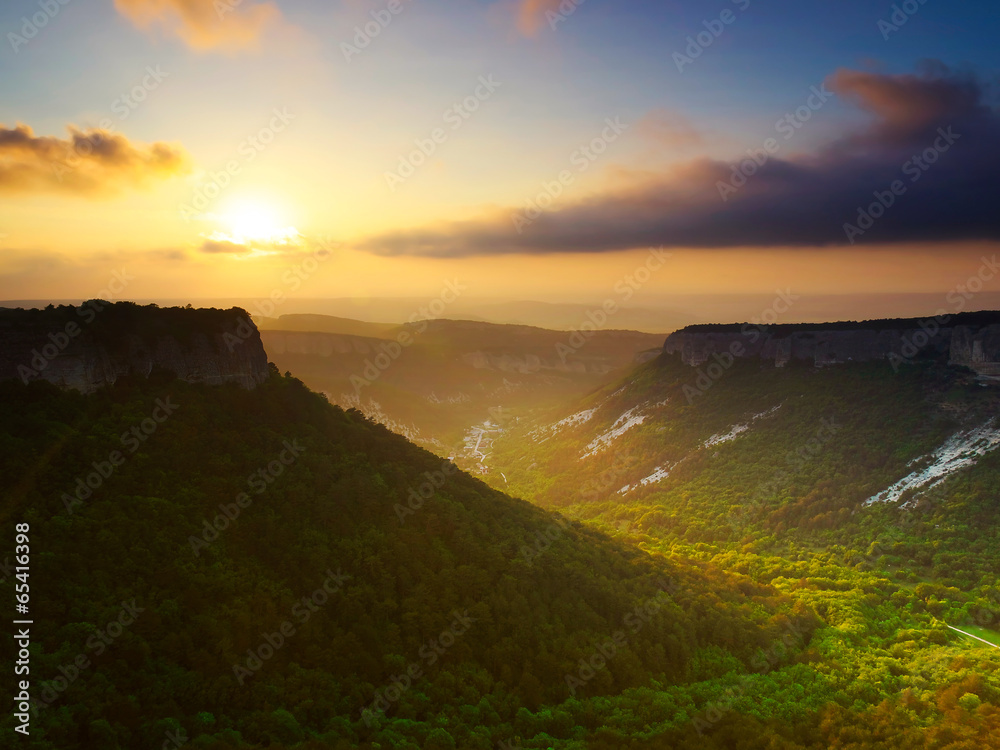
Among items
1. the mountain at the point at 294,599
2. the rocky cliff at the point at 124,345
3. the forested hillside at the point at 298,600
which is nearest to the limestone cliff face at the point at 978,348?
the forested hillside at the point at 298,600

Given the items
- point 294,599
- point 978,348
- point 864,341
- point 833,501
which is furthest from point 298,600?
point 864,341

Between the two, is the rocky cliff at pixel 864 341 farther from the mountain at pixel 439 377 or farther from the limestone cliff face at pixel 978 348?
the mountain at pixel 439 377

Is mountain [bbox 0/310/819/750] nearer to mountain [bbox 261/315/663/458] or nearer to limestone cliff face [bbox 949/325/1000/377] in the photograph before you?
limestone cliff face [bbox 949/325/1000/377]

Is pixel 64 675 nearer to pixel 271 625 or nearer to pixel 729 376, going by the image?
pixel 271 625

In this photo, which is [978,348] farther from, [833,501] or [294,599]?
[294,599]

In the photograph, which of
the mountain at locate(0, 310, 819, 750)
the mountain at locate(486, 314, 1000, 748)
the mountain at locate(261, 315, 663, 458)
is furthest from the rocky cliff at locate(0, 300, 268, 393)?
the mountain at locate(261, 315, 663, 458)
